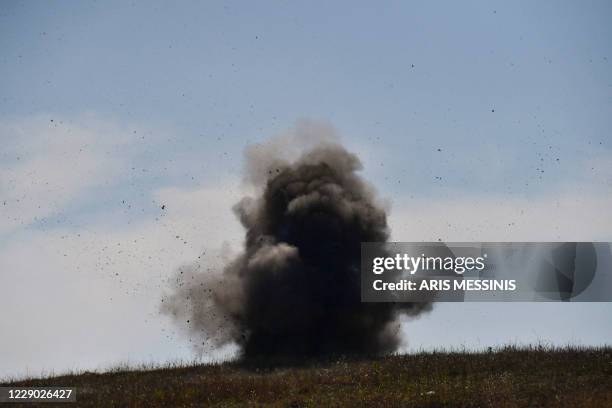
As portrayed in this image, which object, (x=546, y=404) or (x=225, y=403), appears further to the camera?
(x=225, y=403)

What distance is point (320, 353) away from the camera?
130 feet

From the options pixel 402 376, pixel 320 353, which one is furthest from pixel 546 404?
pixel 320 353

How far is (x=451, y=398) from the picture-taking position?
24.6 meters

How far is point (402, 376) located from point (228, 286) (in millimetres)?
16502

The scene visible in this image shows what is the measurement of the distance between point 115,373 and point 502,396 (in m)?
17.9

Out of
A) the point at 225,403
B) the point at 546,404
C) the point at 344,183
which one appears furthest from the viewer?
the point at 344,183

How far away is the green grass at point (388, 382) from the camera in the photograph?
2472cm

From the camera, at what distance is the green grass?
973 inches

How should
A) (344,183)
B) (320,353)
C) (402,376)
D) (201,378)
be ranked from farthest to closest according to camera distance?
Result: 1. (344,183)
2. (320,353)
3. (201,378)
4. (402,376)

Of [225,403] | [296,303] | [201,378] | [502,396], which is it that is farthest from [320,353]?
[502,396]

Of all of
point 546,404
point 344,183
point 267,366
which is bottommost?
point 546,404

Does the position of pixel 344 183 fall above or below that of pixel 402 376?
above

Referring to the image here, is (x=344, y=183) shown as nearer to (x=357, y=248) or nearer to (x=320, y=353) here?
(x=357, y=248)

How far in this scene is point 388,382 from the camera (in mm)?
27969
